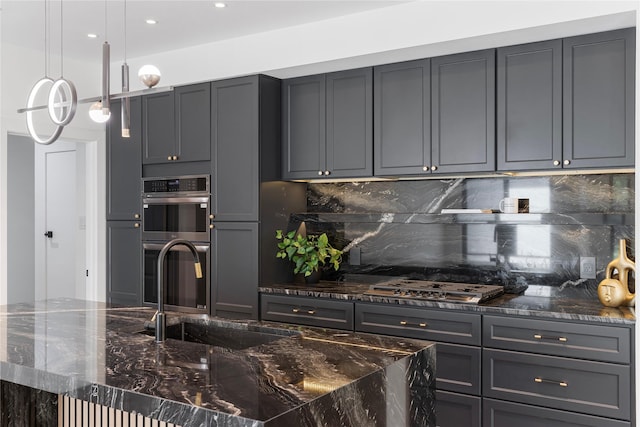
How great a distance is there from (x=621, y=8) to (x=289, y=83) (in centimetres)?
220

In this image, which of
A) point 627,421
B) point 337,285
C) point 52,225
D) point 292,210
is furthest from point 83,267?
point 627,421

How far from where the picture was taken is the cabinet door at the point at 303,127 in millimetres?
4051

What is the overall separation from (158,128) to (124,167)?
520 millimetres

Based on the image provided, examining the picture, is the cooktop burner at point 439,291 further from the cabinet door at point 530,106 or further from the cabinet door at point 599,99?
the cabinet door at point 599,99

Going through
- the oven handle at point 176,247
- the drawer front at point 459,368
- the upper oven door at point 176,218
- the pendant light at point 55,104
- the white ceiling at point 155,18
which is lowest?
the drawer front at point 459,368

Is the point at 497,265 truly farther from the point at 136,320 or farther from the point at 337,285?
the point at 136,320

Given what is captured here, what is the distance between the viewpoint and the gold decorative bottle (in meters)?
3.11

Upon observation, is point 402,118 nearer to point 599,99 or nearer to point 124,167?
point 599,99

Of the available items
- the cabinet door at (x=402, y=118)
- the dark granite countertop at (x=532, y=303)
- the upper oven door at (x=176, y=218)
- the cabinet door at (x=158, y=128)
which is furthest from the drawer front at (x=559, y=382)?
the cabinet door at (x=158, y=128)

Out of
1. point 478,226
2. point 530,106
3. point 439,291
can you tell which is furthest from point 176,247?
point 530,106

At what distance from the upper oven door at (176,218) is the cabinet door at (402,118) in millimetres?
1403

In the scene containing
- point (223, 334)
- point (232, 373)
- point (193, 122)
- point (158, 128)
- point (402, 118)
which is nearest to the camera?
point (232, 373)

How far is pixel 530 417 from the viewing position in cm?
305

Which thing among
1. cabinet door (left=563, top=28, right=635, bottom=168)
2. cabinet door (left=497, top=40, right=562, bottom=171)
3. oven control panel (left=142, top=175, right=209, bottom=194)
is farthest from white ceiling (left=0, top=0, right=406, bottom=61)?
cabinet door (left=563, top=28, right=635, bottom=168)
